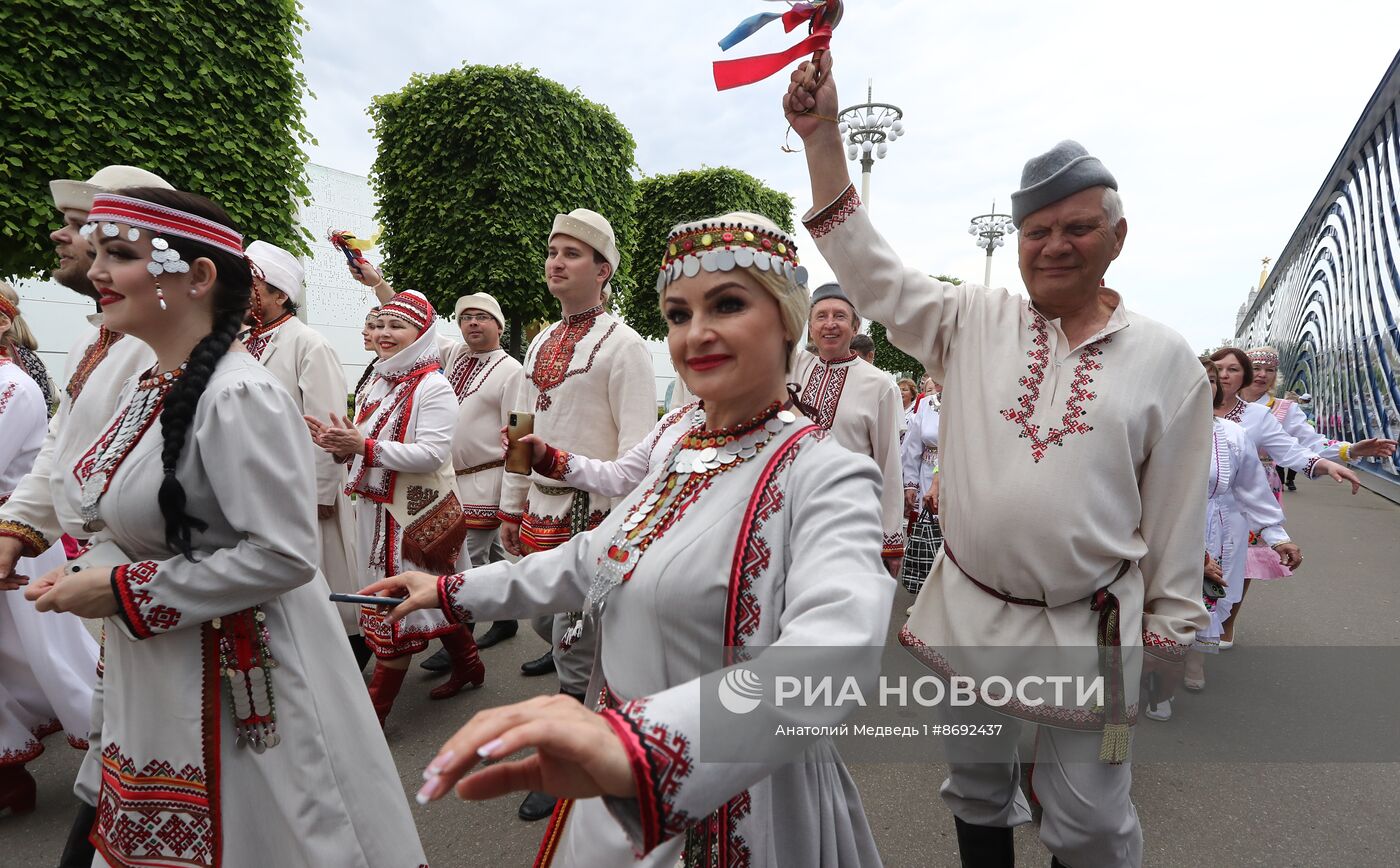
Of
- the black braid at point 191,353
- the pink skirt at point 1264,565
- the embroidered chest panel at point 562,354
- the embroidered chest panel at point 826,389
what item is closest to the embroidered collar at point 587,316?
the embroidered chest panel at point 562,354

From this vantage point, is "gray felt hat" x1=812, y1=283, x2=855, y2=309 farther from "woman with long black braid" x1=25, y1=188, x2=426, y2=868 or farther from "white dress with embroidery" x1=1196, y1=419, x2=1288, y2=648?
"woman with long black braid" x1=25, y1=188, x2=426, y2=868

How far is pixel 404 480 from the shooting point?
371 cm

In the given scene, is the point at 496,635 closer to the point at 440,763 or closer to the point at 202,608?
the point at 202,608

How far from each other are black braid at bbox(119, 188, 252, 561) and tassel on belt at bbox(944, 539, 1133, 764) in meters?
2.37

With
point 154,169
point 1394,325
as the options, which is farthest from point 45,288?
point 1394,325

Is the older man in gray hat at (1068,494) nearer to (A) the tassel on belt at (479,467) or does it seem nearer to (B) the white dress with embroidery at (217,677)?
(B) the white dress with embroidery at (217,677)

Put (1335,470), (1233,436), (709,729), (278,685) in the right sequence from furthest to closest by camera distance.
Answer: (1233,436)
(1335,470)
(278,685)
(709,729)

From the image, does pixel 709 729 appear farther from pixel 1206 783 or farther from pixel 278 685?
pixel 1206 783

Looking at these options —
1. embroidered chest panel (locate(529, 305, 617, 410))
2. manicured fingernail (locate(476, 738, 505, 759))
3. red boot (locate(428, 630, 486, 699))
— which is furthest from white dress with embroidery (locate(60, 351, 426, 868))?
red boot (locate(428, 630, 486, 699))

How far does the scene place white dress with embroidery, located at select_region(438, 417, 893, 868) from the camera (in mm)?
1135

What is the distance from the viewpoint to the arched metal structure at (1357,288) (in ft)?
39.6

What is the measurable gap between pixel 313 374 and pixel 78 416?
1488mm

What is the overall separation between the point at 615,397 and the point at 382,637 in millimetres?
1681

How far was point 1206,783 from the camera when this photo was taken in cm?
330
